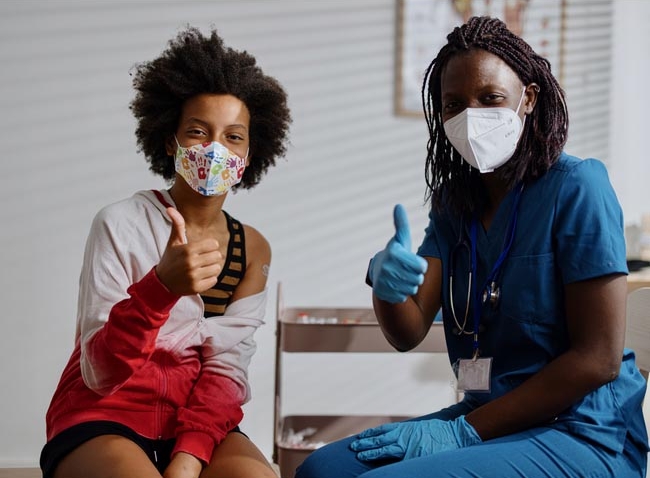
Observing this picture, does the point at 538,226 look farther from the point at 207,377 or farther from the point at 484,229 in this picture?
the point at 207,377

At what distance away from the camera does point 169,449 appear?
1.52m

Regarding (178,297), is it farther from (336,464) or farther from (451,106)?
(451,106)

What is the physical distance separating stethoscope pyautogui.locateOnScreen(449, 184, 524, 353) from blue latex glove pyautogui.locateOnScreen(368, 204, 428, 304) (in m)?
0.18

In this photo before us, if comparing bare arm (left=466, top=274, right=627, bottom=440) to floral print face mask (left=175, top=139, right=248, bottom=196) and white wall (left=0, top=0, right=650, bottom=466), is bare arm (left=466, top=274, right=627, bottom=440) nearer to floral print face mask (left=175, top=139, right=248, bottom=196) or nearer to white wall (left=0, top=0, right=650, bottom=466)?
floral print face mask (left=175, top=139, right=248, bottom=196)

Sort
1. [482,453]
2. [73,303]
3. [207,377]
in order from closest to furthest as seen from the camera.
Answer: [482,453]
[207,377]
[73,303]

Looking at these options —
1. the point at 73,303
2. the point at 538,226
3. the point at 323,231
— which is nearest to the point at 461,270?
the point at 538,226

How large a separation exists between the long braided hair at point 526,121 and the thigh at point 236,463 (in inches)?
24.2

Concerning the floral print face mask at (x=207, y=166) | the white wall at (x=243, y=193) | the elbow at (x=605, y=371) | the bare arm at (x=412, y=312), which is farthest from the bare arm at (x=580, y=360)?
the white wall at (x=243, y=193)

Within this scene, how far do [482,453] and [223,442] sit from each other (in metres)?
0.55

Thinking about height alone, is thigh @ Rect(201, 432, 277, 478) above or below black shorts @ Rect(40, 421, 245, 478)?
below

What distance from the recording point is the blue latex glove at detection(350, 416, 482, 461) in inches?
51.7

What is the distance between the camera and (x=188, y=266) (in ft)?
4.16

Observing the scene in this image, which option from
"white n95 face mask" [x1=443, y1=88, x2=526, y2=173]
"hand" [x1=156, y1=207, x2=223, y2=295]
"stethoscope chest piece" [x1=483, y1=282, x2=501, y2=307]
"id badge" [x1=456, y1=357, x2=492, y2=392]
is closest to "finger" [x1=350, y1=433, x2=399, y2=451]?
"id badge" [x1=456, y1=357, x2=492, y2=392]

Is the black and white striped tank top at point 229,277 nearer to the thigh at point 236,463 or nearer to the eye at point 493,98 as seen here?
the thigh at point 236,463
